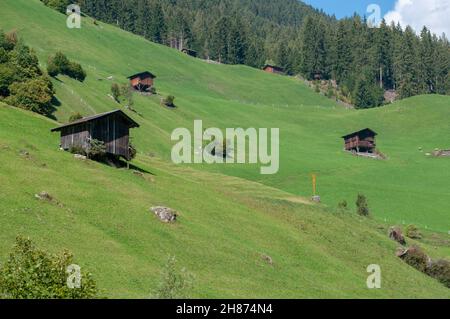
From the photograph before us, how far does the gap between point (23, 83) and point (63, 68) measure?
32.3 meters

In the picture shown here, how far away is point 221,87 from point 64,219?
149523mm

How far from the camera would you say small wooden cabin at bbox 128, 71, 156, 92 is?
143375 millimetres

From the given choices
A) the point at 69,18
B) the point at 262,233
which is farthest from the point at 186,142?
the point at 69,18

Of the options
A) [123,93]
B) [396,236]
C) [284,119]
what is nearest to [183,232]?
[396,236]

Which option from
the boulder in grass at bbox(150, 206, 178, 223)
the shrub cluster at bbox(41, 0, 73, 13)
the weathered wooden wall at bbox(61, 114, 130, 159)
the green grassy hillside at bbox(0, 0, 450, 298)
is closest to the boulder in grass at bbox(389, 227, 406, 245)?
Answer: the green grassy hillside at bbox(0, 0, 450, 298)

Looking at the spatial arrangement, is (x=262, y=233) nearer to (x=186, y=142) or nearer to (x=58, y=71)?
(x=186, y=142)

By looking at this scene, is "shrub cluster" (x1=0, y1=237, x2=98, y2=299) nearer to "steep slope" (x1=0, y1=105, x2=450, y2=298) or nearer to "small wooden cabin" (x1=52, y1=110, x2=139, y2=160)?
"steep slope" (x1=0, y1=105, x2=450, y2=298)

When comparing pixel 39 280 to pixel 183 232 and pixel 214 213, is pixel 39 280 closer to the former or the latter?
pixel 183 232

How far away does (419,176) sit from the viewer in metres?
117

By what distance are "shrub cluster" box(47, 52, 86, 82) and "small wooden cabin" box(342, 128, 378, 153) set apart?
53.5 m

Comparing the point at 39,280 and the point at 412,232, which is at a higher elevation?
the point at 39,280

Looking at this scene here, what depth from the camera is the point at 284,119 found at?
160 m

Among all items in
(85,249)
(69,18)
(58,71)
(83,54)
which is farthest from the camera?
(69,18)

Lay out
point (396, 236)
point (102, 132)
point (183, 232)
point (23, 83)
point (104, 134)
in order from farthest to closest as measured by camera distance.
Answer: point (23, 83), point (396, 236), point (104, 134), point (102, 132), point (183, 232)
